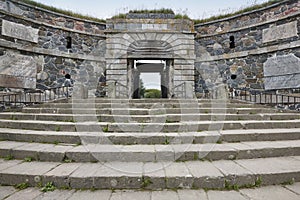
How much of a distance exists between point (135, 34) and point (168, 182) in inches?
336

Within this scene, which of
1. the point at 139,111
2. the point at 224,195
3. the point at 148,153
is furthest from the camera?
the point at 139,111

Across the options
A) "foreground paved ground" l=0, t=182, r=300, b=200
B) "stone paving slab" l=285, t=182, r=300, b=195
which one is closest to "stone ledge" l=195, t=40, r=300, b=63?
"stone paving slab" l=285, t=182, r=300, b=195

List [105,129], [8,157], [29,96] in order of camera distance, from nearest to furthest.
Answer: [8,157] → [105,129] → [29,96]

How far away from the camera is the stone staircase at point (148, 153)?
2.38m

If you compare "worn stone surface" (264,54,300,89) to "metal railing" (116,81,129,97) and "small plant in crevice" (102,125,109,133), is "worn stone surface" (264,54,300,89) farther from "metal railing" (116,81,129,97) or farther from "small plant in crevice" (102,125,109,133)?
"small plant in crevice" (102,125,109,133)

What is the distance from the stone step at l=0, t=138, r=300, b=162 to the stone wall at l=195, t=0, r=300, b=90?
22.0ft

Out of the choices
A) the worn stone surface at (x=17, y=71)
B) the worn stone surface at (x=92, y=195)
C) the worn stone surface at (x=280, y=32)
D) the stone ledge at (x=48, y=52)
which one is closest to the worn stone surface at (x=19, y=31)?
the stone ledge at (x=48, y=52)

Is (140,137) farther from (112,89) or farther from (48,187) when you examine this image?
(112,89)

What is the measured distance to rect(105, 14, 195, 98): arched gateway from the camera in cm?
938

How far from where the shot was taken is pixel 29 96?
7.74m

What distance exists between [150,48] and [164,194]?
8.15m

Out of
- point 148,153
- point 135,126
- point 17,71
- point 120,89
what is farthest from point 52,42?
point 148,153

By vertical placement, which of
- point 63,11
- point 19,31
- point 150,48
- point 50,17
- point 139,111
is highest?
point 63,11

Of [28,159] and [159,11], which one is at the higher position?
[159,11]
